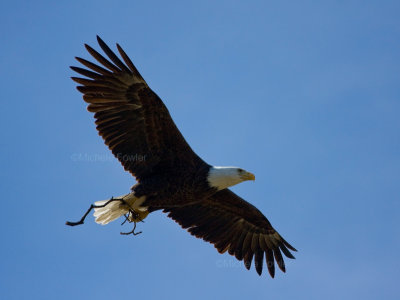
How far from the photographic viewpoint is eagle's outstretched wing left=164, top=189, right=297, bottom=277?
37.2ft

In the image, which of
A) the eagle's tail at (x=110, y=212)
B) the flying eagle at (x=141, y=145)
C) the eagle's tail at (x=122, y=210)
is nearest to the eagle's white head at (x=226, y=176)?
the flying eagle at (x=141, y=145)

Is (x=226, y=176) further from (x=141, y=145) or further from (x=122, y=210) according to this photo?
(x=122, y=210)

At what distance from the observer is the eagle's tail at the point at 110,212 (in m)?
10.0

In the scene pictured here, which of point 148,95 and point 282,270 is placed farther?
point 282,270

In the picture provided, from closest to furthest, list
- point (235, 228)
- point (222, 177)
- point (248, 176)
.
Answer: point (222, 177) → point (248, 176) → point (235, 228)

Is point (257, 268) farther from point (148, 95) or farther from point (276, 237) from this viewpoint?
point (148, 95)

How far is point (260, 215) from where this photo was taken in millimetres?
11625

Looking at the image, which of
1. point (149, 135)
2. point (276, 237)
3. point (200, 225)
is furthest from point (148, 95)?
point (276, 237)

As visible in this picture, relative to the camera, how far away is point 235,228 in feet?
38.2

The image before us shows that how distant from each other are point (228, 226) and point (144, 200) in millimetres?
2265

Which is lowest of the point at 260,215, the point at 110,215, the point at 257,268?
the point at 110,215

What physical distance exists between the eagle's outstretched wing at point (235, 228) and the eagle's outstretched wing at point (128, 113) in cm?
159

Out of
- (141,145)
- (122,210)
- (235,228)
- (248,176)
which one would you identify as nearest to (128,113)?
(141,145)

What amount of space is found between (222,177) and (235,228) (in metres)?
2.08
